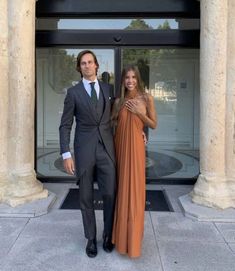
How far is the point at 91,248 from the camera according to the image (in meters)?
3.94

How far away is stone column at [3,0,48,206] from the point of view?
5.42 m

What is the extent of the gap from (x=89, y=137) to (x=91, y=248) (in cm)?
113

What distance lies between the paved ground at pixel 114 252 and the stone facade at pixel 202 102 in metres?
0.62

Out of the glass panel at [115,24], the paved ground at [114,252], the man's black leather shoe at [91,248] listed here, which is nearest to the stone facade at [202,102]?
the paved ground at [114,252]

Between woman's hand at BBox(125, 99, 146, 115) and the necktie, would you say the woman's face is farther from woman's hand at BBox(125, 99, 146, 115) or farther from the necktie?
the necktie

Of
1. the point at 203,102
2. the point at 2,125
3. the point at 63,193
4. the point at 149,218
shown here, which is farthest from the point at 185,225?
the point at 2,125

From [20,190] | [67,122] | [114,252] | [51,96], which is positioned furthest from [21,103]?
[114,252]

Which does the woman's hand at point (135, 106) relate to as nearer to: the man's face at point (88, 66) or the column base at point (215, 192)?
the man's face at point (88, 66)

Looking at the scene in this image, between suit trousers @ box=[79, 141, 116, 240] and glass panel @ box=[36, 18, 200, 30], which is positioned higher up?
glass panel @ box=[36, 18, 200, 30]

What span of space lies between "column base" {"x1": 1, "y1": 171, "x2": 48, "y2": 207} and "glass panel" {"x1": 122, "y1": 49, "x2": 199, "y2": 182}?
2373 millimetres

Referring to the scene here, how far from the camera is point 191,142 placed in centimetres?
727

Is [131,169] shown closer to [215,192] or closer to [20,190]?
[215,192]

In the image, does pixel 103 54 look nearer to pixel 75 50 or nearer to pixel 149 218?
pixel 75 50

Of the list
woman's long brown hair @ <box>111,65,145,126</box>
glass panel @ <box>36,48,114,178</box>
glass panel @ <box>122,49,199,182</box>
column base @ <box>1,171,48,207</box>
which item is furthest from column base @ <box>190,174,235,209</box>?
glass panel @ <box>36,48,114,178</box>
